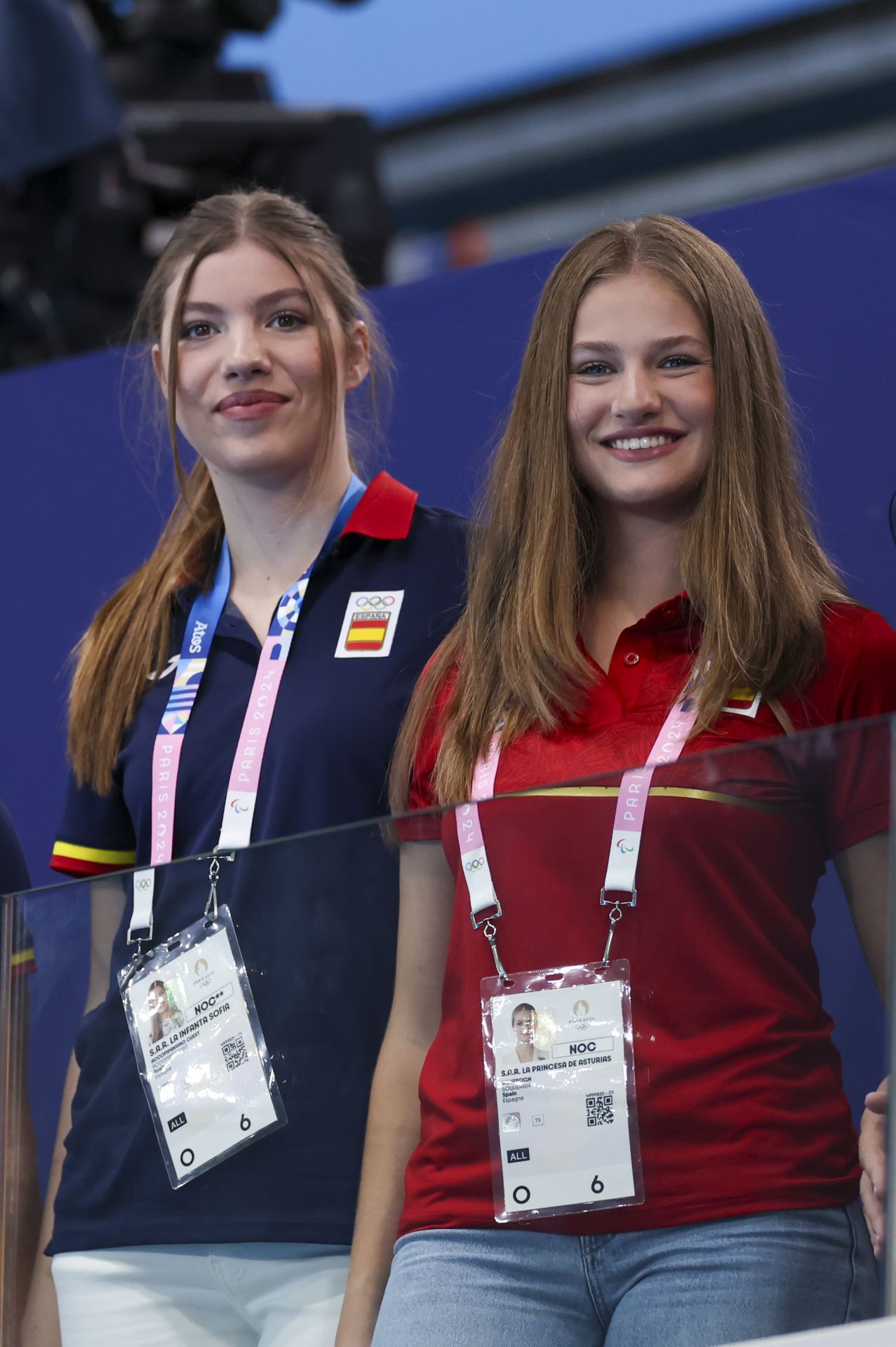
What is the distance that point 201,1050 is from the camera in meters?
1.50

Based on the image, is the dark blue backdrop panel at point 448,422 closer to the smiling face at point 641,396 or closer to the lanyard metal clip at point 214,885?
the smiling face at point 641,396

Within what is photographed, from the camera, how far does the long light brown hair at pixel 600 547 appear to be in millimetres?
1720

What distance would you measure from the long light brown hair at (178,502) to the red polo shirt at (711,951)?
97 centimetres

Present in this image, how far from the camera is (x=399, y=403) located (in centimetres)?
294

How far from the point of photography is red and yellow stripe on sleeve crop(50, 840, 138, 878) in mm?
2240

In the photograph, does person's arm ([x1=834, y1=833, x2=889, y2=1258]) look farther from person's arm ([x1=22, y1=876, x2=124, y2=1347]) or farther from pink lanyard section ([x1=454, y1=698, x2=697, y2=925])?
person's arm ([x1=22, y1=876, x2=124, y2=1347])

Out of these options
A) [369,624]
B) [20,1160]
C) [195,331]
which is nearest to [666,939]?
[20,1160]

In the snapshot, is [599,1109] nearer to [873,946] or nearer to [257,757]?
[873,946]

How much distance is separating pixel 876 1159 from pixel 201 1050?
0.58 meters

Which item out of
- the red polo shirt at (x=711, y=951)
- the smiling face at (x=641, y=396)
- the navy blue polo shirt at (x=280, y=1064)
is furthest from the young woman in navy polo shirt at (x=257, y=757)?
the smiling face at (x=641, y=396)

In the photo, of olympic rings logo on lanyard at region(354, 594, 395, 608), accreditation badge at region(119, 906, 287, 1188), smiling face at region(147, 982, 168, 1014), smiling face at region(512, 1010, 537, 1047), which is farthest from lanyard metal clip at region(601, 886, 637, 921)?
olympic rings logo on lanyard at region(354, 594, 395, 608)

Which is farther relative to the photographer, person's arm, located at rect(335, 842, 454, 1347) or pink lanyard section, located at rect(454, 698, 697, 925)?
person's arm, located at rect(335, 842, 454, 1347)

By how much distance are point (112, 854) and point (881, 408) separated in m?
1.26

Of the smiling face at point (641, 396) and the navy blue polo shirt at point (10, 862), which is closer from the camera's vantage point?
the smiling face at point (641, 396)
